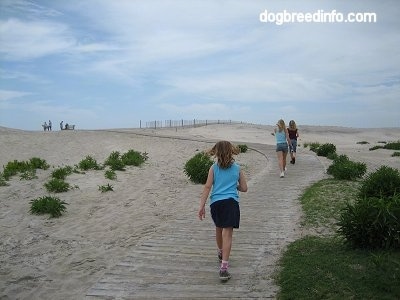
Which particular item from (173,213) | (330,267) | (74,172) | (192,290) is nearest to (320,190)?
(173,213)

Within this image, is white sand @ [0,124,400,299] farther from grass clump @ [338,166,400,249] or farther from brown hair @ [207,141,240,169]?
grass clump @ [338,166,400,249]

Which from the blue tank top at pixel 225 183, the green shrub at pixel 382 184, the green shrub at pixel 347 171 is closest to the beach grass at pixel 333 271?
the blue tank top at pixel 225 183

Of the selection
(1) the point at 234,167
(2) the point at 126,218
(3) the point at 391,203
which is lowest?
(2) the point at 126,218

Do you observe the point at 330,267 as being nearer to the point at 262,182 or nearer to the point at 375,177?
the point at 375,177

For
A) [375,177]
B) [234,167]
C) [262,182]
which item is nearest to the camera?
[234,167]

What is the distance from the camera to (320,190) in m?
11.8

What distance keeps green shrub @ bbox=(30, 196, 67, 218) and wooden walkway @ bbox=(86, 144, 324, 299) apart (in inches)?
136

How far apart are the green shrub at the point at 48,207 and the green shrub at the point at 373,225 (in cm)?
732

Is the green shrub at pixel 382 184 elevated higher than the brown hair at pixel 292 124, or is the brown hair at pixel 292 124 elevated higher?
the brown hair at pixel 292 124

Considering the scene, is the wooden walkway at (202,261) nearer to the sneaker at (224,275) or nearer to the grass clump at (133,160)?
the sneaker at (224,275)

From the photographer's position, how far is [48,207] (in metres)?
10.9

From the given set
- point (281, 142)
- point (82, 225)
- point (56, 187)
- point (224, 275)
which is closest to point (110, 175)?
point (56, 187)

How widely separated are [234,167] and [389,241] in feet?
8.72

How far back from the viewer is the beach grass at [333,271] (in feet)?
16.3
